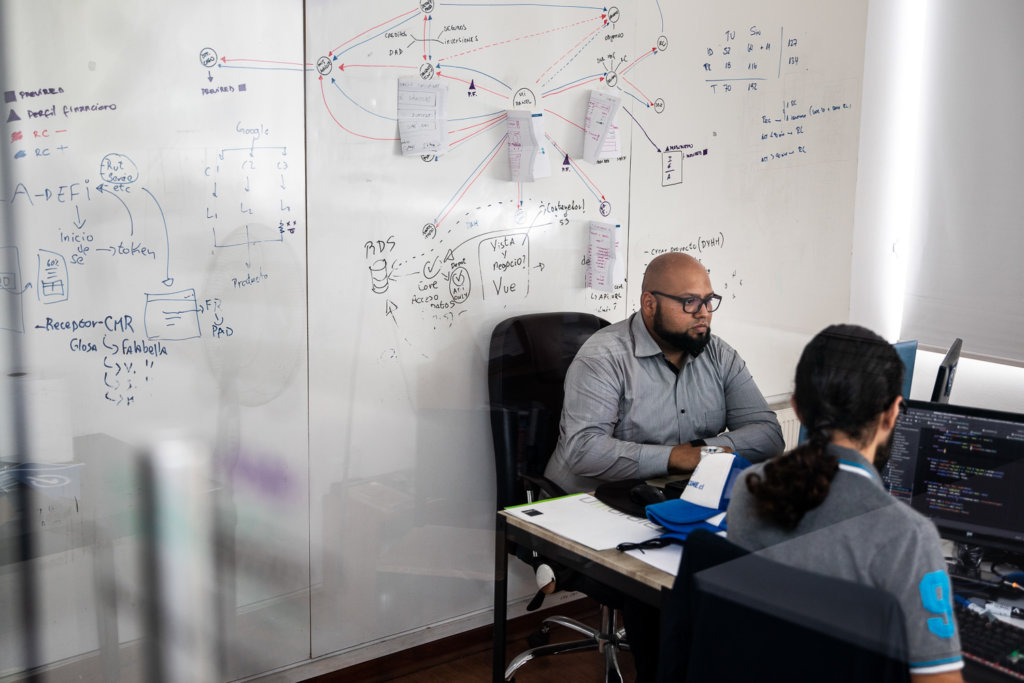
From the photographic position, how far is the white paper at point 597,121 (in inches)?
122

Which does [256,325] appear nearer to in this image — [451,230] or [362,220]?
[362,220]

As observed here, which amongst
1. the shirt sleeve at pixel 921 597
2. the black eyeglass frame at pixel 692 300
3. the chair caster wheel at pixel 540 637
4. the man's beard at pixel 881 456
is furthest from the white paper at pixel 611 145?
the shirt sleeve at pixel 921 597

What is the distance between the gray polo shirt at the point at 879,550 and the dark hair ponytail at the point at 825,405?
0.02 meters

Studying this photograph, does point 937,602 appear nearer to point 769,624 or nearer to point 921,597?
point 921,597

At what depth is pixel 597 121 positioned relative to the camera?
10.1 feet

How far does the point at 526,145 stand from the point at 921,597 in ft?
6.63

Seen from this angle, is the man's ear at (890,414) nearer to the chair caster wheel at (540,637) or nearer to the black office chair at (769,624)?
the black office chair at (769,624)

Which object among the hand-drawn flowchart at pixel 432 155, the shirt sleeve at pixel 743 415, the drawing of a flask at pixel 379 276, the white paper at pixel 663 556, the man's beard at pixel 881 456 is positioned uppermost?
the hand-drawn flowchart at pixel 432 155

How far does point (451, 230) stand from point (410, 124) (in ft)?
1.15


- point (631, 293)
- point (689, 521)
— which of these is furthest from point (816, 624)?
point (631, 293)

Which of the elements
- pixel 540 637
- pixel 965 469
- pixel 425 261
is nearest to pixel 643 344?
pixel 425 261

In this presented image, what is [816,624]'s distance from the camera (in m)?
1.25

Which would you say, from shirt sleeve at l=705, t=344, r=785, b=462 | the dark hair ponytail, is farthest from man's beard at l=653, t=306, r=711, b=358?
the dark hair ponytail

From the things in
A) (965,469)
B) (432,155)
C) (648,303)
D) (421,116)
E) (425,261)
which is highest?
(421,116)
